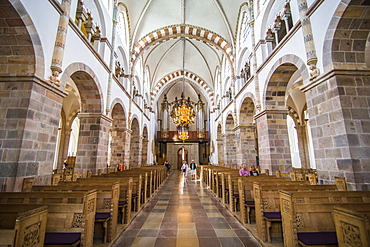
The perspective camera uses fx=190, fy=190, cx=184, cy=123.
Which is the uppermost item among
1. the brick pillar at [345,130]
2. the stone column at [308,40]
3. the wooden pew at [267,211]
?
the stone column at [308,40]

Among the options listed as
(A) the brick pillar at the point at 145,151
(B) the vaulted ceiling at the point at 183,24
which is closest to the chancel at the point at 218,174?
(B) the vaulted ceiling at the point at 183,24

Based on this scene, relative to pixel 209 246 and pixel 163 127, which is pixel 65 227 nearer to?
pixel 209 246

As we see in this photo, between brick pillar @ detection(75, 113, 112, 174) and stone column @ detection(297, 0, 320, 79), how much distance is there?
23.2 ft

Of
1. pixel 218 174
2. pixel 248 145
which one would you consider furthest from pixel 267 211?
pixel 248 145

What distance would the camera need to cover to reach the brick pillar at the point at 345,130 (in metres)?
3.65

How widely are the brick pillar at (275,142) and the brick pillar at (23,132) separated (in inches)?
273

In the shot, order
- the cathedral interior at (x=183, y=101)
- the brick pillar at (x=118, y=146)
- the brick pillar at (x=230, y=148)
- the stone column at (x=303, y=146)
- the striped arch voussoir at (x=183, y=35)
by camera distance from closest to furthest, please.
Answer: the cathedral interior at (x=183, y=101) → the brick pillar at (x=118, y=146) → the striped arch voussoir at (x=183, y=35) → the brick pillar at (x=230, y=148) → the stone column at (x=303, y=146)

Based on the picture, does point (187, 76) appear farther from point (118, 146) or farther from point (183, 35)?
point (118, 146)

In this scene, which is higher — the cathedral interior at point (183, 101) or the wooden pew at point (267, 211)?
the cathedral interior at point (183, 101)

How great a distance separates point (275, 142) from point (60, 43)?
7517 mm

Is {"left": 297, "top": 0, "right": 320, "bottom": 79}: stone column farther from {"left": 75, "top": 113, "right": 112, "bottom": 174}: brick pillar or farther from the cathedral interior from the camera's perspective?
{"left": 75, "top": 113, "right": 112, "bottom": 174}: brick pillar

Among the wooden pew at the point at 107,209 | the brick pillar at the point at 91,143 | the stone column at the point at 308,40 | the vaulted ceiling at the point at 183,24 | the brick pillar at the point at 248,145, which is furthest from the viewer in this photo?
the vaulted ceiling at the point at 183,24

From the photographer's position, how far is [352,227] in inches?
69.3

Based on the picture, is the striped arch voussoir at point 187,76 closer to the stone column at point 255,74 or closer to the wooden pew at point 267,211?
the stone column at point 255,74
